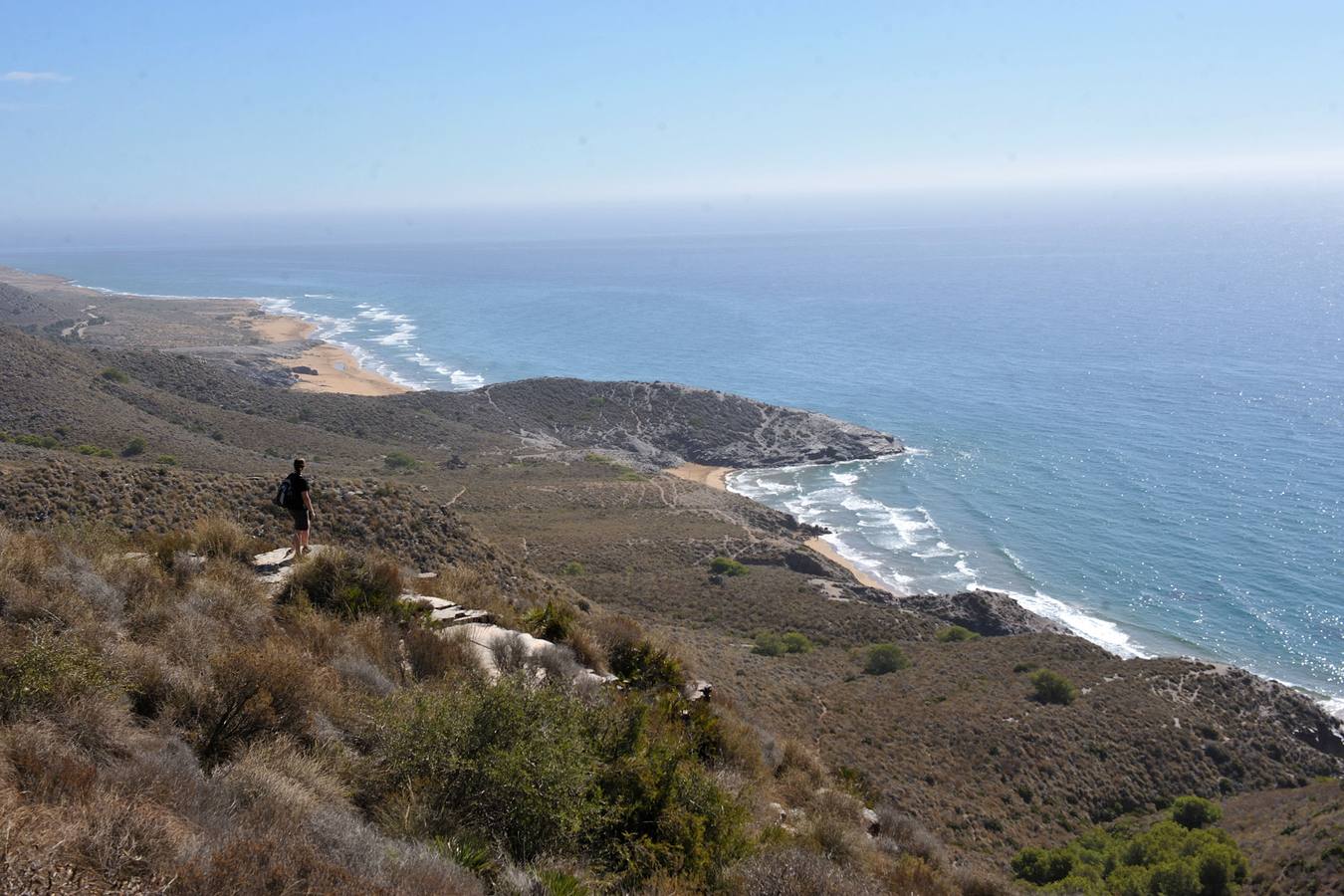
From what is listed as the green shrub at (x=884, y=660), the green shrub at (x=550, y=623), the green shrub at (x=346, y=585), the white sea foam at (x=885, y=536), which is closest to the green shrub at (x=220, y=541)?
the green shrub at (x=346, y=585)

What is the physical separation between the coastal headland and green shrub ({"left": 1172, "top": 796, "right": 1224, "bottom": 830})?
0.40 metres

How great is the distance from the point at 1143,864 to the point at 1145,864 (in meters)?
0.06

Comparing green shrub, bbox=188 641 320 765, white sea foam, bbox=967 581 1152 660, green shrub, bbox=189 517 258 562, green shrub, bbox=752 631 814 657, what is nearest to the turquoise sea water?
white sea foam, bbox=967 581 1152 660

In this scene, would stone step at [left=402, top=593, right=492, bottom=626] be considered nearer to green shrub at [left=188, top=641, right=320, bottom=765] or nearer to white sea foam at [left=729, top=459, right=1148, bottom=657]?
green shrub at [left=188, top=641, right=320, bottom=765]

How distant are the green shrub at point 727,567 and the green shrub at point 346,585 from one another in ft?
82.3

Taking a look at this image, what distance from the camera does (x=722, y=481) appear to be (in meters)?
60.2

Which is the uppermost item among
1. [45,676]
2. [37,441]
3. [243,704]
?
[45,676]

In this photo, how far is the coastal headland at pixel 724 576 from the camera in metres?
17.7

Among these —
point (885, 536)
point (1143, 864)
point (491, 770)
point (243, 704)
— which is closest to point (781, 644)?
point (1143, 864)

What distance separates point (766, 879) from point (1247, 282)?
171 metres

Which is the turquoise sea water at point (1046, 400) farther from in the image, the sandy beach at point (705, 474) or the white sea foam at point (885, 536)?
the sandy beach at point (705, 474)

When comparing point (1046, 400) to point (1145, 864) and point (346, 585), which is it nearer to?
point (1145, 864)

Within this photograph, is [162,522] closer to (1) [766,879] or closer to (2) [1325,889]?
(1) [766,879]

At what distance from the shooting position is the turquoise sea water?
134ft
